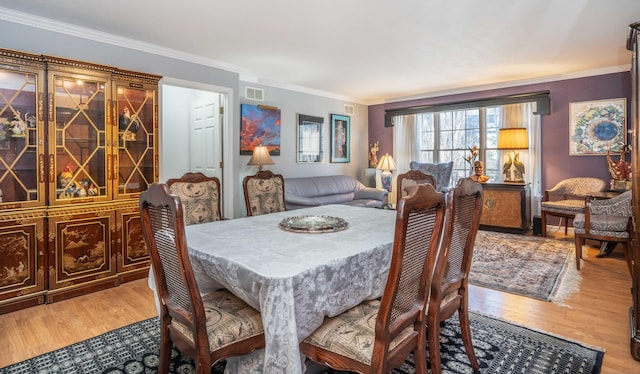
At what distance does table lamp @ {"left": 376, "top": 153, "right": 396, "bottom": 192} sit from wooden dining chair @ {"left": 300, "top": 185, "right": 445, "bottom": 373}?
5278 millimetres

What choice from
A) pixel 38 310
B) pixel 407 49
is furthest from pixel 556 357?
pixel 38 310

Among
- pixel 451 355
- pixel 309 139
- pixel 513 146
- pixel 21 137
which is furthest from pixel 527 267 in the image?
pixel 21 137

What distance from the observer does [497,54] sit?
4.20m

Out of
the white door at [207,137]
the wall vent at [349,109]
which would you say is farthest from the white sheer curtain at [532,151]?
the white door at [207,137]

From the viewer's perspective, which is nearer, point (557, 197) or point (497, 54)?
point (497, 54)

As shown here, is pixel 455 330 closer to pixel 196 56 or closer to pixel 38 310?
pixel 38 310

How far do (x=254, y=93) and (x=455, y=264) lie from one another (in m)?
4.19

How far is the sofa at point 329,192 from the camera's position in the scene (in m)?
5.16

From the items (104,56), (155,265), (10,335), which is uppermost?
(104,56)

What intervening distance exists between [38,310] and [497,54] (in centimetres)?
523

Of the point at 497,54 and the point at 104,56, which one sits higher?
the point at 497,54

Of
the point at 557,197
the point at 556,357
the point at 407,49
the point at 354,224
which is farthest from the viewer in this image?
the point at 557,197

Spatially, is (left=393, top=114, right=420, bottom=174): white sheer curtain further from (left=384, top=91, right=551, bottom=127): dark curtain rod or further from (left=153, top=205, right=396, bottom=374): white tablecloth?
(left=153, top=205, right=396, bottom=374): white tablecloth

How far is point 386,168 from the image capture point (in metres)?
6.61
